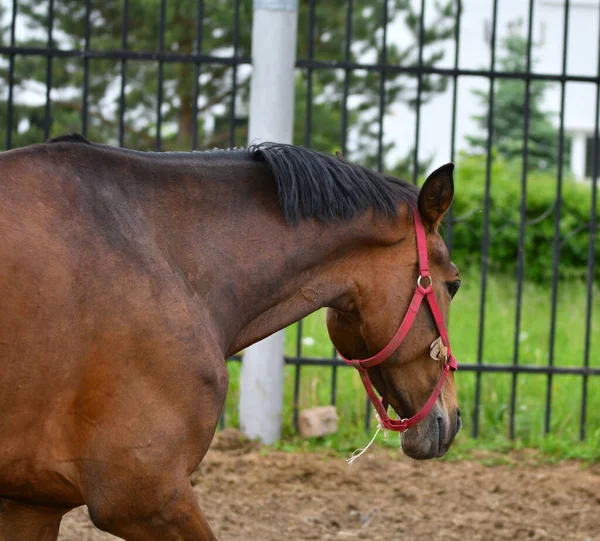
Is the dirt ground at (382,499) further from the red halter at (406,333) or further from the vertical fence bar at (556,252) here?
the red halter at (406,333)

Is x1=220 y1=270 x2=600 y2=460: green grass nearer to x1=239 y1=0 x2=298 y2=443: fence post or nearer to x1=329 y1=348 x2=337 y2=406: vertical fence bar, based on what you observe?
x1=329 y1=348 x2=337 y2=406: vertical fence bar

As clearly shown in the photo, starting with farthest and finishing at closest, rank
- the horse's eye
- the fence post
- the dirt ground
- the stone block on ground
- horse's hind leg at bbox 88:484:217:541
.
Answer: the stone block on ground → the fence post → the dirt ground → the horse's eye → horse's hind leg at bbox 88:484:217:541

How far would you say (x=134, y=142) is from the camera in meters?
12.0

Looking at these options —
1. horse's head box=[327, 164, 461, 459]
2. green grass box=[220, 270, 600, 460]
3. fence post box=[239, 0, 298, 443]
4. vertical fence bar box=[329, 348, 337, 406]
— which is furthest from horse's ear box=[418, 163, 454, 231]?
green grass box=[220, 270, 600, 460]

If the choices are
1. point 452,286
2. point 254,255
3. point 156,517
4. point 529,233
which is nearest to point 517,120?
point 529,233

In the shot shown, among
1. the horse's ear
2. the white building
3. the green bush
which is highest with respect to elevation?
the white building

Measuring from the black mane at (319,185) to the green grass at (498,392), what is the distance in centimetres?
304

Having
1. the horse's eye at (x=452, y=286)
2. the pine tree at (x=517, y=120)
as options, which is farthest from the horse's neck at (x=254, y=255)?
the pine tree at (x=517, y=120)

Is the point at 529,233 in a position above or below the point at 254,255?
above

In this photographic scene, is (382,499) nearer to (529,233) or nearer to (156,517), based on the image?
(156,517)

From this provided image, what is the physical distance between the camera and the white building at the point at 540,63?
24.4m

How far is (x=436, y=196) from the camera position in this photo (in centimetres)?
290

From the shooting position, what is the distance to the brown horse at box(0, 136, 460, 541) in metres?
2.37

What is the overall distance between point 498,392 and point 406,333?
3688 millimetres
